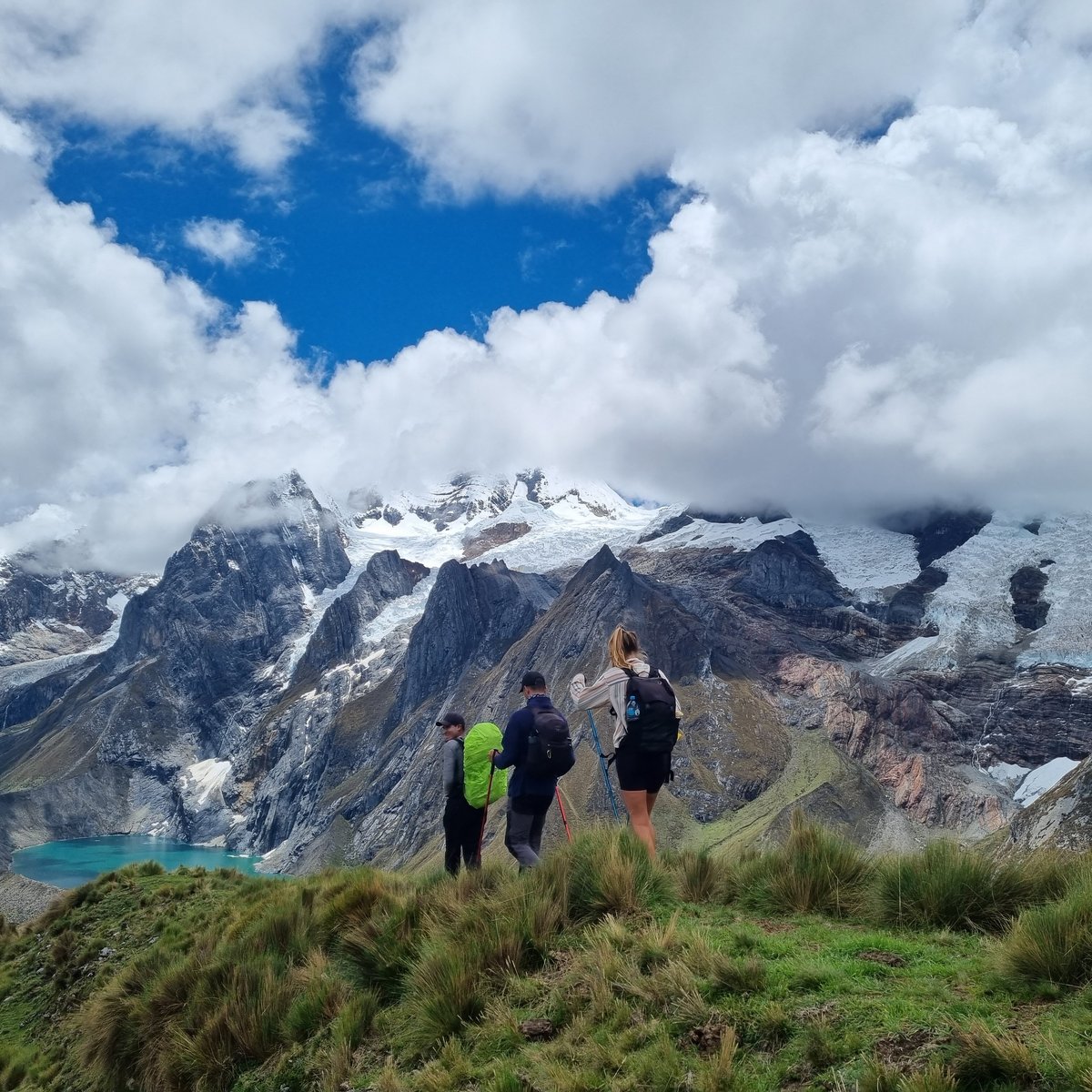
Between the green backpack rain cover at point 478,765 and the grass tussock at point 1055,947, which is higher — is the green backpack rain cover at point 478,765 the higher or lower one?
the higher one

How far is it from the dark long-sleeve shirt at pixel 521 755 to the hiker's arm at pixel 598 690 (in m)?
0.45

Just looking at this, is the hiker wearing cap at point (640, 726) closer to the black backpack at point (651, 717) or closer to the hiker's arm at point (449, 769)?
the black backpack at point (651, 717)

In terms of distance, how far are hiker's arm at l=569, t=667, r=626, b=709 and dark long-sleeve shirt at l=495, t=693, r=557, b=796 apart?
453 mm

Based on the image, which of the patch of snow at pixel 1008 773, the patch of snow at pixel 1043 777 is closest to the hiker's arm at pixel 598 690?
the patch of snow at pixel 1043 777

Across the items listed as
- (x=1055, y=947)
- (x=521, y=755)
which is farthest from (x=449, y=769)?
(x=1055, y=947)

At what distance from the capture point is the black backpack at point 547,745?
11805 mm

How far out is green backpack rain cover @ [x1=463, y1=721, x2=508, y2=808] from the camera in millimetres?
12562

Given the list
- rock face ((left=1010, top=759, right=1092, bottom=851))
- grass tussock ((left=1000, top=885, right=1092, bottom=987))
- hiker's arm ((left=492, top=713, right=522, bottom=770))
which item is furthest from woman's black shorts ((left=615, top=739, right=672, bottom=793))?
rock face ((left=1010, top=759, right=1092, bottom=851))

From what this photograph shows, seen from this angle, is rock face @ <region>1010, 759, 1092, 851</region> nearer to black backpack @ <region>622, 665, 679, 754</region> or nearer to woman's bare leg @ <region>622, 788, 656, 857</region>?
woman's bare leg @ <region>622, 788, 656, 857</region>

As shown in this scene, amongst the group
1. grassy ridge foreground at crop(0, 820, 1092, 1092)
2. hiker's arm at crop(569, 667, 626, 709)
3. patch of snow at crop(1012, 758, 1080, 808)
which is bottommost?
patch of snow at crop(1012, 758, 1080, 808)

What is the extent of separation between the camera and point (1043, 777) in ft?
568

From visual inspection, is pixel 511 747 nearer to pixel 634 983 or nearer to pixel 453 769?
pixel 453 769

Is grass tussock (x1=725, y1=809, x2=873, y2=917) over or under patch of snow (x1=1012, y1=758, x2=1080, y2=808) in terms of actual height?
over

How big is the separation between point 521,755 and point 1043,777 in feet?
640
